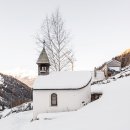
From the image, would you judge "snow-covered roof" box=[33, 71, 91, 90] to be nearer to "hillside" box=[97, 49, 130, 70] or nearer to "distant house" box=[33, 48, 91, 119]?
"distant house" box=[33, 48, 91, 119]

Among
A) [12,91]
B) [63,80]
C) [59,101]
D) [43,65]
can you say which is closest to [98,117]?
[59,101]

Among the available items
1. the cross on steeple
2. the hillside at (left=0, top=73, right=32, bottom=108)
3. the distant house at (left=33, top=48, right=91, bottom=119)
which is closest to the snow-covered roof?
the distant house at (left=33, top=48, right=91, bottom=119)

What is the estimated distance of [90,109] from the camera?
27.1 metres

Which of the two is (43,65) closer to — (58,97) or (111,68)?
(58,97)

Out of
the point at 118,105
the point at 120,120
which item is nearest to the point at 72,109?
the point at 118,105

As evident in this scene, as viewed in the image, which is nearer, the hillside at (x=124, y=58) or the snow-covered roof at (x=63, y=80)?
the snow-covered roof at (x=63, y=80)

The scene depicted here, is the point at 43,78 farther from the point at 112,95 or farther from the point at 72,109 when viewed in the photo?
the point at 112,95

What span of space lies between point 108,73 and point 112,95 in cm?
4100

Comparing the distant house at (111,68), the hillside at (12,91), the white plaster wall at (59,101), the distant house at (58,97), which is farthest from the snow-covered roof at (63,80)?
the hillside at (12,91)

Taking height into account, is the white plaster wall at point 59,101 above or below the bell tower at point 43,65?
below

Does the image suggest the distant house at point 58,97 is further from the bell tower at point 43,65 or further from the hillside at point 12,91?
the hillside at point 12,91

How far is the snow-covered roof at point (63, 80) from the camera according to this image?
3056cm

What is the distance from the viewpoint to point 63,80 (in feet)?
104

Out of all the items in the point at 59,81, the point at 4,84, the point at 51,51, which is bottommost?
the point at 4,84
